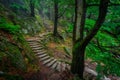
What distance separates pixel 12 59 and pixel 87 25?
4076 mm

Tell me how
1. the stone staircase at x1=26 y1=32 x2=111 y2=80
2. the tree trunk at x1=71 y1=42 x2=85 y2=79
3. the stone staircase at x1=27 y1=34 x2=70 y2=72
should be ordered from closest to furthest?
the tree trunk at x1=71 y1=42 x2=85 y2=79, the stone staircase at x1=26 y1=32 x2=111 y2=80, the stone staircase at x1=27 y1=34 x2=70 y2=72

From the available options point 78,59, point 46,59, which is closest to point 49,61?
point 46,59

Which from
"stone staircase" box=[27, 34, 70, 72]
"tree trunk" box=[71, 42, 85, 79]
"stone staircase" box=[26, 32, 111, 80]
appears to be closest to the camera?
"tree trunk" box=[71, 42, 85, 79]

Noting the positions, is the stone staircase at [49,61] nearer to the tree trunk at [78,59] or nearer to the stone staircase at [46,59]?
the stone staircase at [46,59]

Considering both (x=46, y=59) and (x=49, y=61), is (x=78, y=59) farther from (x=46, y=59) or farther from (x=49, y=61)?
(x=46, y=59)

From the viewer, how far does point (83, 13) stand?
5340mm

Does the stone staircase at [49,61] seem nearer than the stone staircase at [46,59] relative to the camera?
Yes

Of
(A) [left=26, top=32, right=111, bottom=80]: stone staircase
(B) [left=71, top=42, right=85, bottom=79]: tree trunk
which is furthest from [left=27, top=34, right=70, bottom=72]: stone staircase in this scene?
(B) [left=71, top=42, right=85, bottom=79]: tree trunk

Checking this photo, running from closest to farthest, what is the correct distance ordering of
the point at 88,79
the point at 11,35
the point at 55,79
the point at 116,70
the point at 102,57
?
the point at 116,70
the point at 102,57
the point at 88,79
the point at 55,79
the point at 11,35

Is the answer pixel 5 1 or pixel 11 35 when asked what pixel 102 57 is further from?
pixel 5 1

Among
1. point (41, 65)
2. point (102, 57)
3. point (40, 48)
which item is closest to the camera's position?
point (102, 57)

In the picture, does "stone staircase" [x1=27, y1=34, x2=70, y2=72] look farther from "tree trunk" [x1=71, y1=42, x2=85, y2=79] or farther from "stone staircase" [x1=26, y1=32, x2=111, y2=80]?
"tree trunk" [x1=71, y1=42, x2=85, y2=79]

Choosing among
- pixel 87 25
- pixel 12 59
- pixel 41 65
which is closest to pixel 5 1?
pixel 41 65

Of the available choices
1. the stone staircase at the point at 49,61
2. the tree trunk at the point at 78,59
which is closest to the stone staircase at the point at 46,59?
the stone staircase at the point at 49,61
